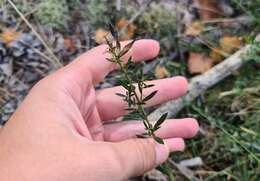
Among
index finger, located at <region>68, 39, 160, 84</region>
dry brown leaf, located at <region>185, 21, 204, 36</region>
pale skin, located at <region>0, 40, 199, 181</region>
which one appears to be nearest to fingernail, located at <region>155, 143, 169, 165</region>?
pale skin, located at <region>0, 40, 199, 181</region>

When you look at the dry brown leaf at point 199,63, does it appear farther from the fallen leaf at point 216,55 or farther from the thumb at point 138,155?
the thumb at point 138,155

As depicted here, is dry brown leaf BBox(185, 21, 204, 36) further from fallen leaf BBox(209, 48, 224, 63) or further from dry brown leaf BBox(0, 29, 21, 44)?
dry brown leaf BBox(0, 29, 21, 44)

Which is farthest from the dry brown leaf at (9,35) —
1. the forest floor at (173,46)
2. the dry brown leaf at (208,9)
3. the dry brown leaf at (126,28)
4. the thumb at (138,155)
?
Result: the thumb at (138,155)

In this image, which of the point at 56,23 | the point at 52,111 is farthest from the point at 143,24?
the point at 52,111

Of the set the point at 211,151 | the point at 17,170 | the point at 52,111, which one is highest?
the point at 52,111

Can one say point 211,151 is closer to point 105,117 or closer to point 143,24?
point 105,117

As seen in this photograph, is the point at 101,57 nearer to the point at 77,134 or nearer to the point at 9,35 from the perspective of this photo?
the point at 77,134
